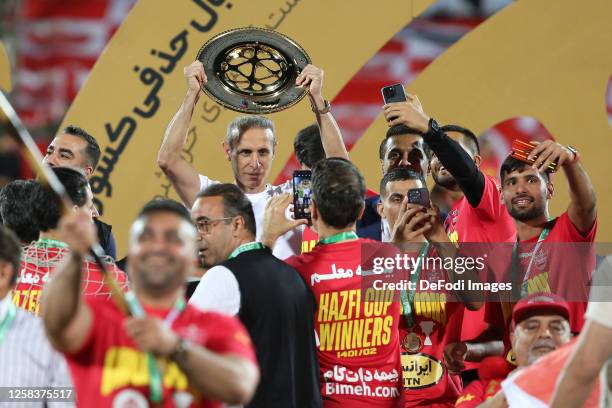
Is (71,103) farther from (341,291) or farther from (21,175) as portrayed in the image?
(341,291)

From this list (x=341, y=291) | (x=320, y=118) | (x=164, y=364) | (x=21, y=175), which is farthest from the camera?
(x=21, y=175)

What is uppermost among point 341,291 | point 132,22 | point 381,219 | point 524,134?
point 132,22

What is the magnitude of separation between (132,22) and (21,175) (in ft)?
4.34

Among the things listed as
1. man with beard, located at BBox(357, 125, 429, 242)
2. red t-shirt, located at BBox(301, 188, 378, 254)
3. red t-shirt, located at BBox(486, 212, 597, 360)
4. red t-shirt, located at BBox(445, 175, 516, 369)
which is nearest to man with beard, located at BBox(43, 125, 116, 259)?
red t-shirt, located at BBox(301, 188, 378, 254)

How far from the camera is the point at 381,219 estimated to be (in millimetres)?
6172

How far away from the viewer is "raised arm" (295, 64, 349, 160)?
19.0 feet

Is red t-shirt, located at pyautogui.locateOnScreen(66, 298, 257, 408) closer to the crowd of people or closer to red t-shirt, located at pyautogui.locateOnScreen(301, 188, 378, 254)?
the crowd of people

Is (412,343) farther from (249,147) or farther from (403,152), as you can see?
(249,147)

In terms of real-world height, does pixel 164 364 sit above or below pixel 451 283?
below

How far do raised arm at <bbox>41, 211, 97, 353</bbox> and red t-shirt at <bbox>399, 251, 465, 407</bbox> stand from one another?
2128 millimetres

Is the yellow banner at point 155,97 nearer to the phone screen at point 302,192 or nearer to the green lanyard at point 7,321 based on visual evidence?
the phone screen at point 302,192

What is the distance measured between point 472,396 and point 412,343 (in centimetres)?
41

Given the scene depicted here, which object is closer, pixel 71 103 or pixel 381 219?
pixel 381 219

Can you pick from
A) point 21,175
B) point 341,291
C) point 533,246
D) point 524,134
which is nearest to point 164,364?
point 341,291
